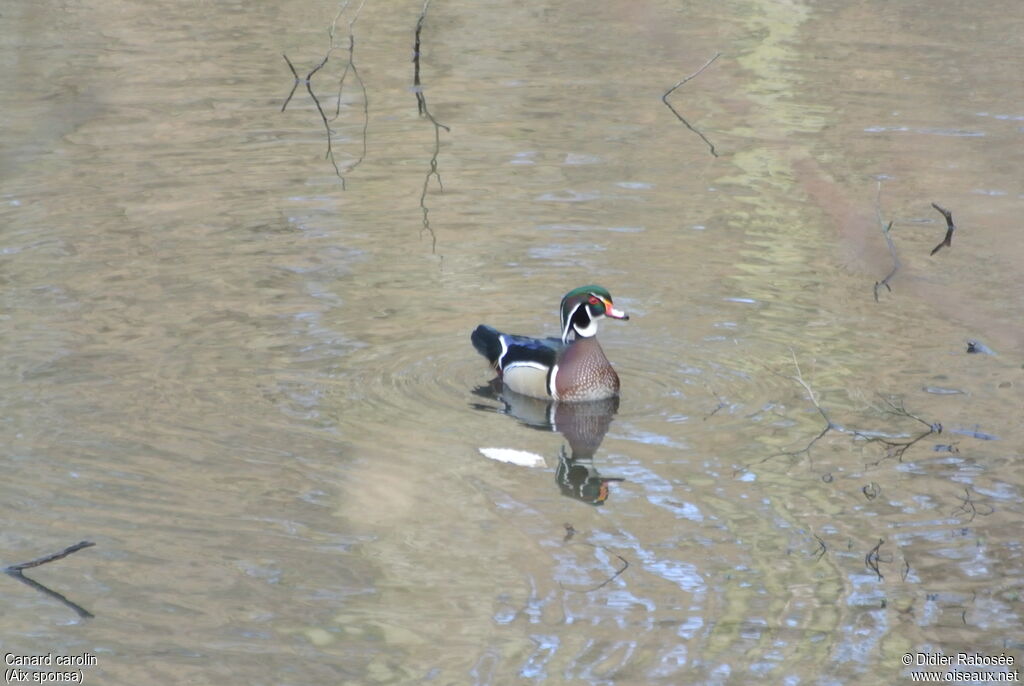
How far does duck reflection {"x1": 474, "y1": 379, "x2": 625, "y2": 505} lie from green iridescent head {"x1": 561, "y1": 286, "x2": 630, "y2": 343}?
0.49 meters

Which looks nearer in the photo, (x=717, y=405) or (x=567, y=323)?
(x=717, y=405)

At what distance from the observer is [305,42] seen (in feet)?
64.4

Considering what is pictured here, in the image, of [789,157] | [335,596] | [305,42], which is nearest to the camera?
[335,596]

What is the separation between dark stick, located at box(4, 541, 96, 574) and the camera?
21.2 feet

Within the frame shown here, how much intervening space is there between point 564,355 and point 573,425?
60cm

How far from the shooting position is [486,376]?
384 inches

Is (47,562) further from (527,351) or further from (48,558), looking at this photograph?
(527,351)

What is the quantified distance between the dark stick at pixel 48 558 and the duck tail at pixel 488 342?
11.5ft

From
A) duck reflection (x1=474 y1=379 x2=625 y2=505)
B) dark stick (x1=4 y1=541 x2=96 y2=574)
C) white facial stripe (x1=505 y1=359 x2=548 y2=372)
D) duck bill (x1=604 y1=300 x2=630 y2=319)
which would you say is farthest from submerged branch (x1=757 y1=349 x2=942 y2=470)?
dark stick (x1=4 y1=541 x2=96 y2=574)

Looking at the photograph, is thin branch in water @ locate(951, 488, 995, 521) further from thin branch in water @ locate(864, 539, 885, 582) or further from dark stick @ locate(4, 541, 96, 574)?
dark stick @ locate(4, 541, 96, 574)

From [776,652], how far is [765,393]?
122 inches

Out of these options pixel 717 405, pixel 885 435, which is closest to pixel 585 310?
pixel 717 405

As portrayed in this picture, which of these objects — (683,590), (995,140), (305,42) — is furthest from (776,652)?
(305,42)

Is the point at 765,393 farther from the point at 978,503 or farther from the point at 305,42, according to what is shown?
the point at 305,42
